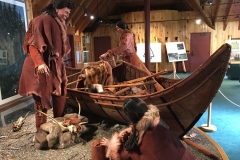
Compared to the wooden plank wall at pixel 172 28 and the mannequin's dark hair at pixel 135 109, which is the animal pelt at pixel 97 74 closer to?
the mannequin's dark hair at pixel 135 109

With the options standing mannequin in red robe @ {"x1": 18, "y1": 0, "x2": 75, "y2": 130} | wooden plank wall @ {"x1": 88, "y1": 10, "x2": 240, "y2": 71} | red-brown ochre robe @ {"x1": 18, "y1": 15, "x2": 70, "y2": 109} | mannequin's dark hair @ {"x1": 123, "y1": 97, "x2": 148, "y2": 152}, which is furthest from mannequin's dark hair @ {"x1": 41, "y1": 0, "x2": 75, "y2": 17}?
wooden plank wall @ {"x1": 88, "y1": 10, "x2": 240, "y2": 71}

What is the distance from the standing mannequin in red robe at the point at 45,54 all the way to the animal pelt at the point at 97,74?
2.73 ft

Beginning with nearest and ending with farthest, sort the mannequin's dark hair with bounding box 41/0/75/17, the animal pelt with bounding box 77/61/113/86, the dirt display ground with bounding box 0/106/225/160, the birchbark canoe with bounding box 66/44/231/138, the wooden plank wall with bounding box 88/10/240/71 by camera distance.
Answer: the birchbark canoe with bounding box 66/44/231/138 < the dirt display ground with bounding box 0/106/225/160 < the mannequin's dark hair with bounding box 41/0/75/17 < the animal pelt with bounding box 77/61/113/86 < the wooden plank wall with bounding box 88/10/240/71

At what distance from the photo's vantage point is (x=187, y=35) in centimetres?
1023

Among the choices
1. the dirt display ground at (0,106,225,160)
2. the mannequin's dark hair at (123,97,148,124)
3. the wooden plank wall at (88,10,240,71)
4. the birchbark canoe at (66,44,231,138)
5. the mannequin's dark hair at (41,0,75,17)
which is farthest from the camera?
the wooden plank wall at (88,10,240,71)

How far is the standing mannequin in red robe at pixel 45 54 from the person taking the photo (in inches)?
81.0

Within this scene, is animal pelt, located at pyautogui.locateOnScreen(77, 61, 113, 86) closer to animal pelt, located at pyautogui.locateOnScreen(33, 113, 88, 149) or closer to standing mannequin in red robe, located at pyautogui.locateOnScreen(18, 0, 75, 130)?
standing mannequin in red robe, located at pyautogui.locateOnScreen(18, 0, 75, 130)

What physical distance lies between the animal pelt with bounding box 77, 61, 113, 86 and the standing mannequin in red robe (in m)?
0.83

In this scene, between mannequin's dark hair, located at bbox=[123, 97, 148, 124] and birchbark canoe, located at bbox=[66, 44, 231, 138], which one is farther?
birchbark canoe, located at bbox=[66, 44, 231, 138]

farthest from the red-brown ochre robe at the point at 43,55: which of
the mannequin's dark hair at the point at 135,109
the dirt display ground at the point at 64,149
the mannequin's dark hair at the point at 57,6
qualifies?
the mannequin's dark hair at the point at 135,109

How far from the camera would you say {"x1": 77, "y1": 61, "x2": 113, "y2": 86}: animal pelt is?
10.4ft

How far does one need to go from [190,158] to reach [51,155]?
1.29 meters

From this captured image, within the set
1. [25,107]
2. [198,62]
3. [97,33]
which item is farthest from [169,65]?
[25,107]

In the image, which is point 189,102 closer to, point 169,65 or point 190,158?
point 190,158
